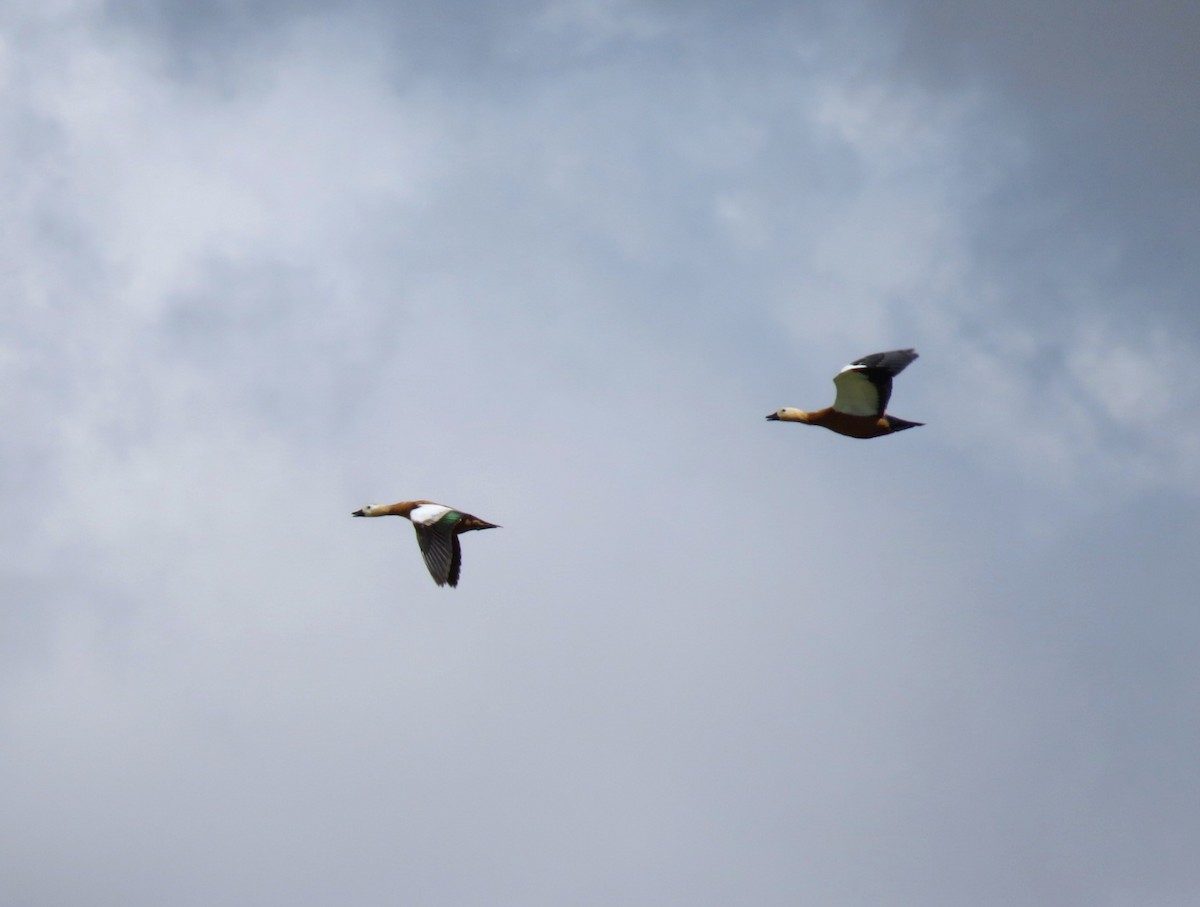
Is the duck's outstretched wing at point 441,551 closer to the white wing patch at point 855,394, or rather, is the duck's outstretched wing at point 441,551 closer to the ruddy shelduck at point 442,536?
the ruddy shelduck at point 442,536

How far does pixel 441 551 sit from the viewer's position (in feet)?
253

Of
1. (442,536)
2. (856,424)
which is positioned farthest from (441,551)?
(856,424)

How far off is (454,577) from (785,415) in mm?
16481

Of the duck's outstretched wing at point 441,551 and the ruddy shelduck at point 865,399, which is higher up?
the ruddy shelduck at point 865,399

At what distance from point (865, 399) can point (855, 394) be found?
481 mm

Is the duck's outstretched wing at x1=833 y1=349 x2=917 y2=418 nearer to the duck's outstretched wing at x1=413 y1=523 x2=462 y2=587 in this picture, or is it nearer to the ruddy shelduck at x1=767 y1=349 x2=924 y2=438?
the ruddy shelduck at x1=767 y1=349 x2=924 y2=438

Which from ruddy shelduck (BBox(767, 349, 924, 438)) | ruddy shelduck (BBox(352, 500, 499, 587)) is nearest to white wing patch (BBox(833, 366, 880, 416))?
ruddy shelduck (BBox(767, 349, 924, 438))

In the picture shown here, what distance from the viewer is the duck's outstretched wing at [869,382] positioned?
74688 millimetres

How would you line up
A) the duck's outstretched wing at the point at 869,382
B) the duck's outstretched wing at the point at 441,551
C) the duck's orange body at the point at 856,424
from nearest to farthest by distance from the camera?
the duck's outstretched wing at the point at 869,382
the duck's outstretched wing at the point at 441,551
the duck's orange body at the point at 856,424

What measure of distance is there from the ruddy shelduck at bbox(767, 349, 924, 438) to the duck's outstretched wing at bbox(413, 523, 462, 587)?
628 inches

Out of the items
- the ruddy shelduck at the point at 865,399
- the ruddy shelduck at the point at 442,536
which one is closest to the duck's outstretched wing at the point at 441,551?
the ruddy shelduck at the point at 442,536

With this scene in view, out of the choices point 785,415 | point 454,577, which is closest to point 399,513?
point 454,577

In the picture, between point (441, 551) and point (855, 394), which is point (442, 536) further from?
point (855, 394)

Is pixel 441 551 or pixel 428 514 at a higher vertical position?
pixel 428 514
